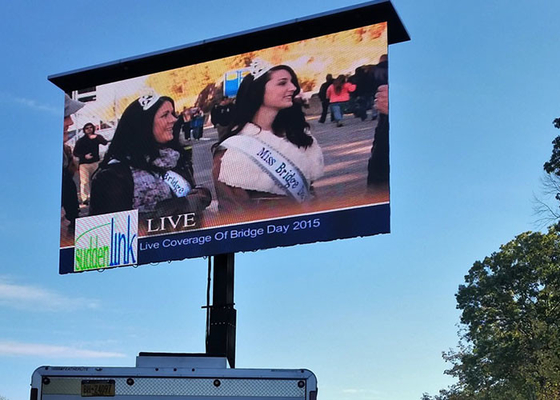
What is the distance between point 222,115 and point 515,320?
34.6 metres

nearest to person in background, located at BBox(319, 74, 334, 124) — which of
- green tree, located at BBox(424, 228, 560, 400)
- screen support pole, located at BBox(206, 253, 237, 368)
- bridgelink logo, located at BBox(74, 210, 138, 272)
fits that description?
screen support pole, located at BBox(206, 253, 237, 368)

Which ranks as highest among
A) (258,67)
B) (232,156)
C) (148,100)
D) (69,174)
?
(258,67)

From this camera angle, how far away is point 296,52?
18406 millimetres

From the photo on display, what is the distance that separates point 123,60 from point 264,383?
1208 cm

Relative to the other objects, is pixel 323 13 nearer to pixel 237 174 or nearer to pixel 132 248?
pixel 237 174

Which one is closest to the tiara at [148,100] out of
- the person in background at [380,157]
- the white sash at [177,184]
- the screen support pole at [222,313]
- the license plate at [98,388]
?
the white sash at [177,184]

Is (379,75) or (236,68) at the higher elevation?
(236,68)

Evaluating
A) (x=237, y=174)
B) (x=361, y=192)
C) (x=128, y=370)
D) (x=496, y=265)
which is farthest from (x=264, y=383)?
(x=496, y=265)

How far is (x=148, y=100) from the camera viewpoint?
1978 centimetres

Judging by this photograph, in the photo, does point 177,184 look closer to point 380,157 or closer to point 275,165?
point 275,165

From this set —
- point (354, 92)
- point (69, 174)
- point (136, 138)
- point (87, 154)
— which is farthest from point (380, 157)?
point (69, 174)

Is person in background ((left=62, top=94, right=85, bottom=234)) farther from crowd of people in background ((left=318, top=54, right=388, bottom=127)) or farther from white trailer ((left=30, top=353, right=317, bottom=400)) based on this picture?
white trailer ((left=30, top=353, right=317, bottom=400))

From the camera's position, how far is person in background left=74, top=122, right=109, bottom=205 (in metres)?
19.8

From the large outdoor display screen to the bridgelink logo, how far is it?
25 mm
